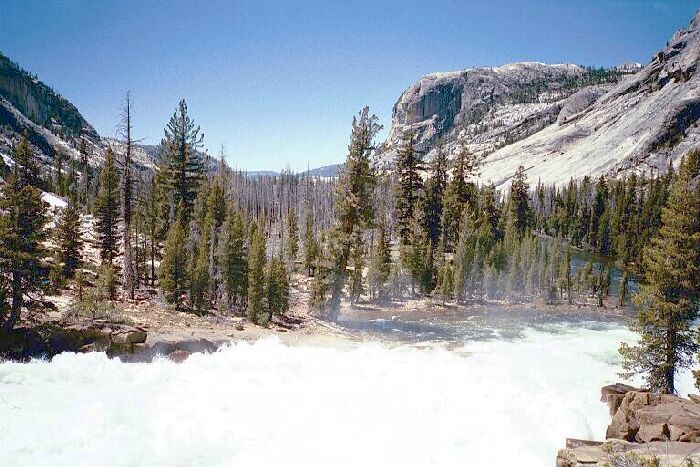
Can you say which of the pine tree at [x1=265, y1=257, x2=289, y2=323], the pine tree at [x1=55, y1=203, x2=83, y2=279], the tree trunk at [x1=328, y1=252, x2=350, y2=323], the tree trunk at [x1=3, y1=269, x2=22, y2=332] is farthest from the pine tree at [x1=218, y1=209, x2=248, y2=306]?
the tree trunk at [x1=3, y1=269, x2=22, y2=332]

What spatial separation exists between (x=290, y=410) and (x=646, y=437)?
957 centimetres

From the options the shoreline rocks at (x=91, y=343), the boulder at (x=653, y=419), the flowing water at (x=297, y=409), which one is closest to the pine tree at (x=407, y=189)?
the flowing water at (x=297, y=409)

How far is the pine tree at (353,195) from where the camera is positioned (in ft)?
89.9

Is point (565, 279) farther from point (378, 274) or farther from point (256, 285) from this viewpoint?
point (256, 285)

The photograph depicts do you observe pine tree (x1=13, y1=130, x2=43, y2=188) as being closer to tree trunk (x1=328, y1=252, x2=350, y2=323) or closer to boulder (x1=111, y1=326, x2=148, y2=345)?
boulder (x1=111, y1=326, x2=148, y2=345)

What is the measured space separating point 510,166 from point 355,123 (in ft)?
547

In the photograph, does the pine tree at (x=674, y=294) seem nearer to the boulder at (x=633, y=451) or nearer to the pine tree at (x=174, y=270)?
the boulder at (x=633, y=451)

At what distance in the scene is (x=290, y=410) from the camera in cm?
1337

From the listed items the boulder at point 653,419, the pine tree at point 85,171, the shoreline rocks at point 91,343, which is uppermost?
the pine tree at point 85,171

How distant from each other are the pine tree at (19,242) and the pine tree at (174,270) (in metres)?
10.6

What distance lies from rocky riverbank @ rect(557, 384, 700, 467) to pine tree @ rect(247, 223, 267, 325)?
703 inches

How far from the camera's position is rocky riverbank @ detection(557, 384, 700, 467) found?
8.39 m

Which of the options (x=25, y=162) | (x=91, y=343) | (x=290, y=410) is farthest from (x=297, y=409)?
(x=25, y=162)

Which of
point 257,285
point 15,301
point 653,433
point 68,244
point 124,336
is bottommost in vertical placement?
point 653,433
